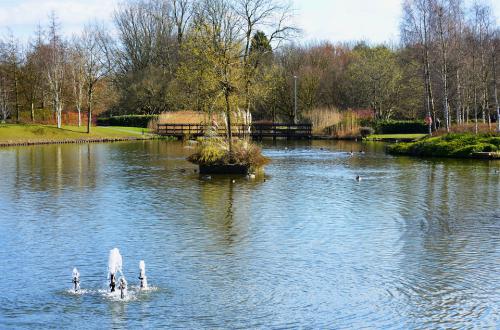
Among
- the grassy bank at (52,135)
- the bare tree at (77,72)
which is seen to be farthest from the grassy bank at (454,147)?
the bare tree at (77,72)

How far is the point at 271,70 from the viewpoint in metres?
76.1

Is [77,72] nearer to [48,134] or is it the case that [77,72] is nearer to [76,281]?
[48,134]

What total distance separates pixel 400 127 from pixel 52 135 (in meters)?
35.6

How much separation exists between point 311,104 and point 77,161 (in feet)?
150

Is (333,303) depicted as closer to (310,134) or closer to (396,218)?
(396,218)

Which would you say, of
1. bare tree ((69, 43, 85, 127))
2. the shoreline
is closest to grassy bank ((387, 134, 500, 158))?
the shoreline

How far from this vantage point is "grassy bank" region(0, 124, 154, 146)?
62438 mm

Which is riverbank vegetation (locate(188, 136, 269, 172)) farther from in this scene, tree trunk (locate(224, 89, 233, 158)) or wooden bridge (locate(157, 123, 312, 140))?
wooden bridge (locate(157, 123, 312, 140))

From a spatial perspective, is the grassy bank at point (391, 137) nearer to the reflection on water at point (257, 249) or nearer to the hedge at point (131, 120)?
the hedge at point (131, 120)

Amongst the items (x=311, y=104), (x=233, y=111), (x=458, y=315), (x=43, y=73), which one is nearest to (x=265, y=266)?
(x=458, y=315)

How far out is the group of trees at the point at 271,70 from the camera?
185ft

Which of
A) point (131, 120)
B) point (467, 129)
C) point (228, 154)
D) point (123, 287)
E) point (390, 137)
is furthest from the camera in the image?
point (131, 120)

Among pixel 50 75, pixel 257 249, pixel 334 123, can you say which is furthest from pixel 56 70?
pixel 257 249

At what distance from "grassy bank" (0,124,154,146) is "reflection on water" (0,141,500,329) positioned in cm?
3142
